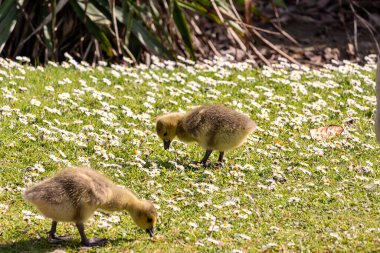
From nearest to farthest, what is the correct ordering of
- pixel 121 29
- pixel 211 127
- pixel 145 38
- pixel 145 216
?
pixel 145 216, pixel 211 127, pixel 145 38, pixel 121 29

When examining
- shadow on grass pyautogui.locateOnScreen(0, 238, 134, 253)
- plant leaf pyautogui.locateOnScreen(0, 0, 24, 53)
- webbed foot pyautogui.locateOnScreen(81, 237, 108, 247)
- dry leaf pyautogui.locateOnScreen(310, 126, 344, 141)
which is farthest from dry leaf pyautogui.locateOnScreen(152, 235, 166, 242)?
plant leaf pyautogui.locateOnScreen(0, 0, 24, 53)

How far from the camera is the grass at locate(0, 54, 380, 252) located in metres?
7.04

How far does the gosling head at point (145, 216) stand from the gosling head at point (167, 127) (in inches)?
79.8

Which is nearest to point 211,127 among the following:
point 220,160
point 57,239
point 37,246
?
point 220,160

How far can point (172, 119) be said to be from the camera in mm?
8859

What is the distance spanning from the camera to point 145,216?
6801mm

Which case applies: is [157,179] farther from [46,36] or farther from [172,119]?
[46,36]

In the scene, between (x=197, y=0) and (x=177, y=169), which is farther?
(x=197, y=0)

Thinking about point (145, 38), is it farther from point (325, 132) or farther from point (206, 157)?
point (206, 157)

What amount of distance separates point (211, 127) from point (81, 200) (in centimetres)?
240

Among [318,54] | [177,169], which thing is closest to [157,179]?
[177,169]

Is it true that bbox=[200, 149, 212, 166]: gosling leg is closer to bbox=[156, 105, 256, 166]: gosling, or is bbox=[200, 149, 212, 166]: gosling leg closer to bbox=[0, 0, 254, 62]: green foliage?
bbox=[156, 105, 256, 166]: gosling

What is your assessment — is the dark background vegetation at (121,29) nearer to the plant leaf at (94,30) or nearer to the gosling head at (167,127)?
the plant leaf at (94,30)

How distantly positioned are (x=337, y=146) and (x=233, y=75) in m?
2.92
